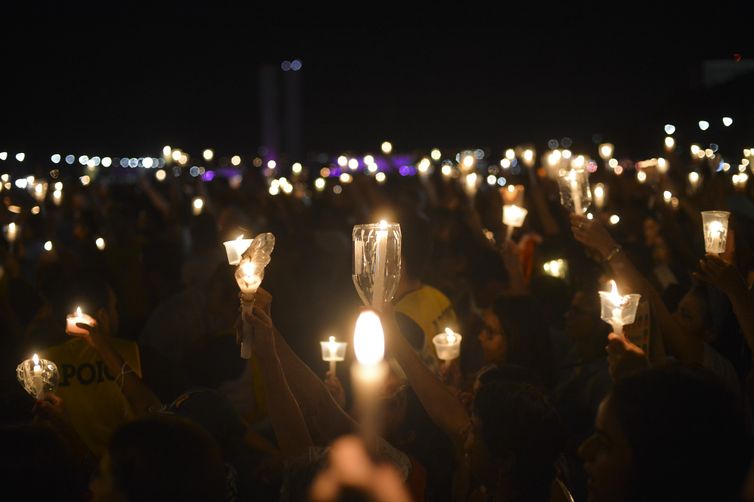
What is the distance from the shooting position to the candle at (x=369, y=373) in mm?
1965

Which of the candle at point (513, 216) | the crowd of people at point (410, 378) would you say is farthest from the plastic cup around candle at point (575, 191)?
the candle at point (513, 216)

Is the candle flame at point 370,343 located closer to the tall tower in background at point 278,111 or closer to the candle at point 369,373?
the candle at point 369,373

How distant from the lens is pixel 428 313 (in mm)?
4867

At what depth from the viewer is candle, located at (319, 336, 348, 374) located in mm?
4492

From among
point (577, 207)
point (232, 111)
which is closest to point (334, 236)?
point (577, 207)

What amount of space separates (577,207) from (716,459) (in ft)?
10.4

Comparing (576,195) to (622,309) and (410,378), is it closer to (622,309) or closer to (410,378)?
(622,309)

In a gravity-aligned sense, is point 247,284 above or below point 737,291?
above

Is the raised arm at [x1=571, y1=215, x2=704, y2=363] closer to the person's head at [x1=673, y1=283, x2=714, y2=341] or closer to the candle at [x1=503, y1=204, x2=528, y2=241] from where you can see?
the person's head at [x1=673, y1=283, x2=714, y2=341]

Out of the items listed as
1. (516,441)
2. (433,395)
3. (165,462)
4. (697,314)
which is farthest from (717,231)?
(165,462)

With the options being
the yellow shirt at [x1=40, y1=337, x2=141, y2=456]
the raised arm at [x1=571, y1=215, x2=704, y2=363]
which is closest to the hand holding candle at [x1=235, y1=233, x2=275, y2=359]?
the yellow shirt at [x1=40, y1=337, x2=141, y2=456]

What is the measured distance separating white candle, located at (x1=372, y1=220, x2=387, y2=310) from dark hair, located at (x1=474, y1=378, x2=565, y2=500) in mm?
582

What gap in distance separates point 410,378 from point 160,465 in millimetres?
1377

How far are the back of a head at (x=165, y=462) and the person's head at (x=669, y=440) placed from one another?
3.85 feet
